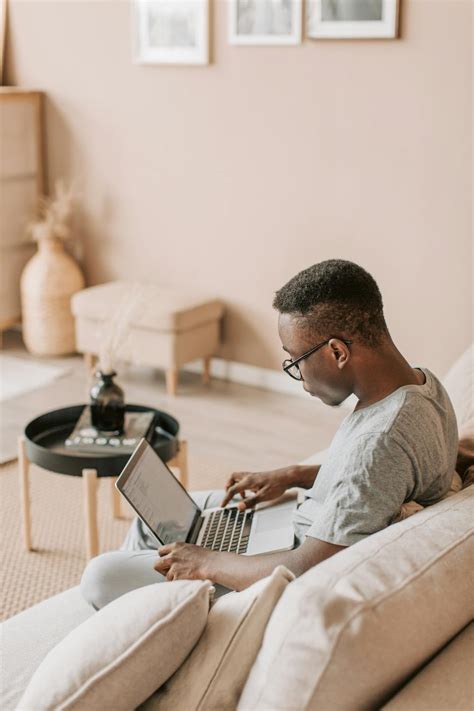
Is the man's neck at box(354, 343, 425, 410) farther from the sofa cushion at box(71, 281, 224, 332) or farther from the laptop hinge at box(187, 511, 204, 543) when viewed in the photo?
the sofa cushion at box(71, 281, 224, 332)

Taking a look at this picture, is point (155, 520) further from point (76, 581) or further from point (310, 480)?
point (76, 581)

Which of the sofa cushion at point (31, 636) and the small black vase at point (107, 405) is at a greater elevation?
the small black vase at point (107, 405)

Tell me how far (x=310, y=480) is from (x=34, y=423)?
1.12 m

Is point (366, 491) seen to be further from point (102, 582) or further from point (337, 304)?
point (102, 582)

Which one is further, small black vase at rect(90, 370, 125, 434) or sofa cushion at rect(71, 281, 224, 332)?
sofa cushion at rect(71, 281, 224, 332)

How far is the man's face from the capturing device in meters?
1.66

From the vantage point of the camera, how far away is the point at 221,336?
481cm

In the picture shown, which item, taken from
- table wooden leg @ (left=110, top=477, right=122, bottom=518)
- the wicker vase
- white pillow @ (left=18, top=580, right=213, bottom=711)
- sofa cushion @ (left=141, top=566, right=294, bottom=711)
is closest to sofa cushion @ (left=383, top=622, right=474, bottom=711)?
sofa cushion @ (left=141, top=566, right=294, bottom=711)

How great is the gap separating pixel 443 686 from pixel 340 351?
0.67 metres

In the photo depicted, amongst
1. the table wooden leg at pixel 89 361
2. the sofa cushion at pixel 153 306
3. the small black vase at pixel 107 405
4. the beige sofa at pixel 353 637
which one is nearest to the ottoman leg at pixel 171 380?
the sofa cushion at pixel 153 306

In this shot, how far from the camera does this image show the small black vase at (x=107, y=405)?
2818mm

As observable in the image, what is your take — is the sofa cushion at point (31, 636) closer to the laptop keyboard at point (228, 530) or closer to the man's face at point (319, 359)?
the laptop keyboard at point (228, 530)

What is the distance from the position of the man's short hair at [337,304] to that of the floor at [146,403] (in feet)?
4.83

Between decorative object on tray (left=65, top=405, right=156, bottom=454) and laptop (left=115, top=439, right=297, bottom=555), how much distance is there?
1.99 feet
